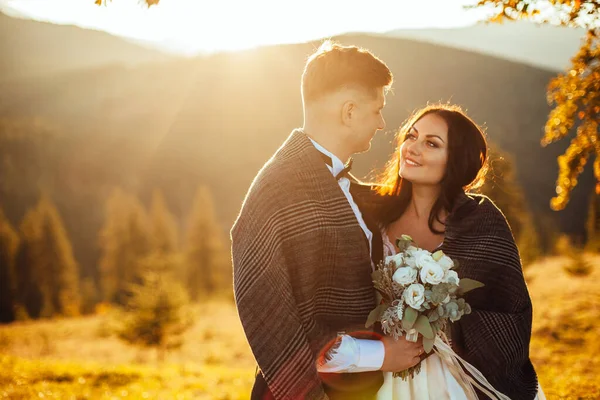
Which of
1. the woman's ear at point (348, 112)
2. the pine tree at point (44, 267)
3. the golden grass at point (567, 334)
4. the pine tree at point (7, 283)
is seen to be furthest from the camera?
the pine tree at point (44, 267)

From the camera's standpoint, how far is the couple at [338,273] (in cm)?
304

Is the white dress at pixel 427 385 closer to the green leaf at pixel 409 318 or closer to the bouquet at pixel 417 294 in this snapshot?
the bouquet at pixel 417 294

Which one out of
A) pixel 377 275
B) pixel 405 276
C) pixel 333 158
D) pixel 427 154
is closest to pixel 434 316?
pixel 405 276

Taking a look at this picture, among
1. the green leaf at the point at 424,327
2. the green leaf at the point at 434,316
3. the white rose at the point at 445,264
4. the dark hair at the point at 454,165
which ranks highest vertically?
the dark hair at the point at 454,165

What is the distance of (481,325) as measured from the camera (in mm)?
3592

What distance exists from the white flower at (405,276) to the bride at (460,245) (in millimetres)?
513

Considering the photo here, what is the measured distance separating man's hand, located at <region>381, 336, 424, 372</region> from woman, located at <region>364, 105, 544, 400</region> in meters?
0.31

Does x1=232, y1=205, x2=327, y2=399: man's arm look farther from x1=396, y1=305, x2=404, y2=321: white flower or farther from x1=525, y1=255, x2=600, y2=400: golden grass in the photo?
x1=525, y1=255, x2=600, y2=400: golden grass

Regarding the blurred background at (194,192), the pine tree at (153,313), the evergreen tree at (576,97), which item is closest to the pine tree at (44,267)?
the blurred background at (194,192)

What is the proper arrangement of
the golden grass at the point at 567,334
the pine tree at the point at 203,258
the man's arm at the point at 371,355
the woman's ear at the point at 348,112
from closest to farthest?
the man's arm at the point at 371,355
the woman's ear at the point at 348,112
the golden grass at the point at 567,334
the pine tree at the point at 203,258

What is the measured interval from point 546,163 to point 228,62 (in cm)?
9838

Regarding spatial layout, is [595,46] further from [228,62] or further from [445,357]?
[228,62]

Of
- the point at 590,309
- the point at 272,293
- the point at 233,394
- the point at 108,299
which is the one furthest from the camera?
the point at 108,299

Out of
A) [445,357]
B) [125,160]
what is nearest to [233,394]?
[445,357]
